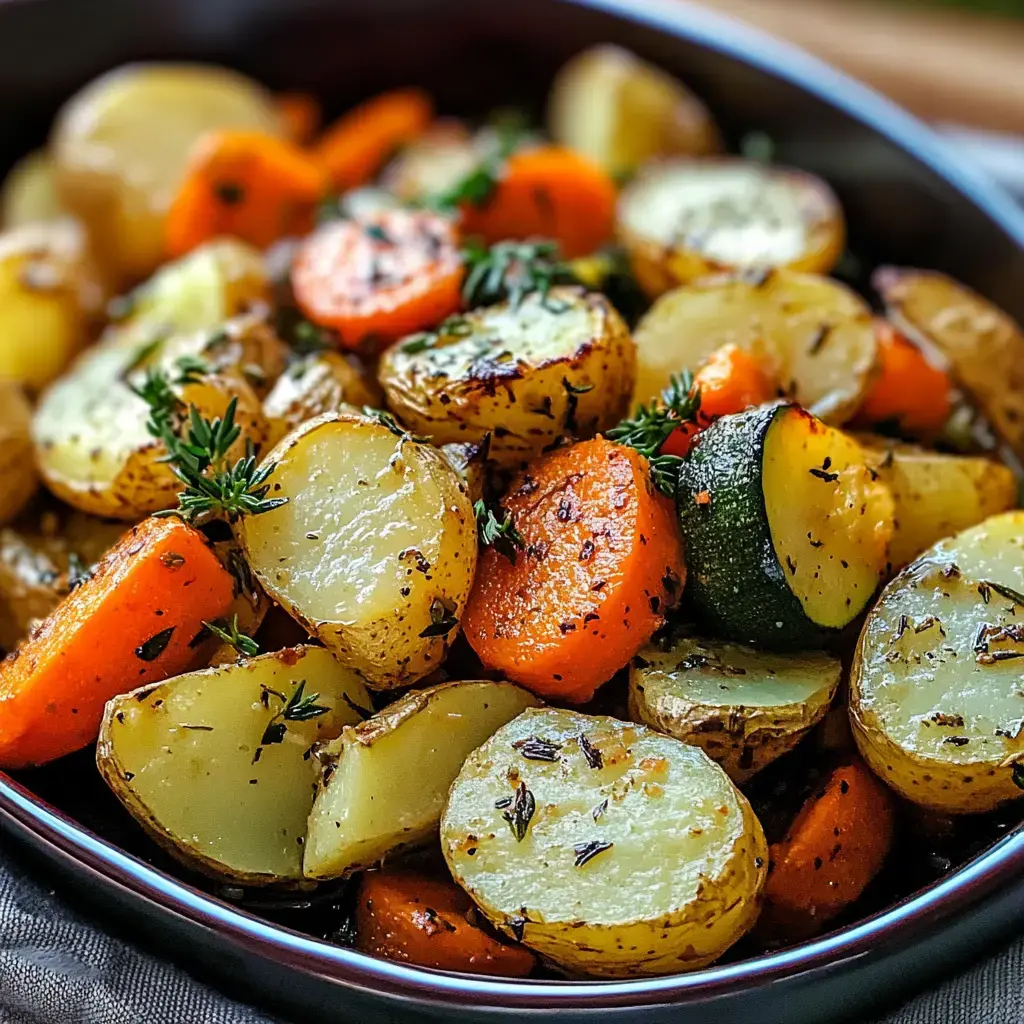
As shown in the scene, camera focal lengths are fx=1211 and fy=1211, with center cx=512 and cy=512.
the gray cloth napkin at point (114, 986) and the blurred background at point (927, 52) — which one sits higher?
the blurred background at point (927, 52)

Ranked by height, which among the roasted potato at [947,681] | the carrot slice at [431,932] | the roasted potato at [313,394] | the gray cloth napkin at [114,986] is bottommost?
the gray cloth napkin at [114,986]

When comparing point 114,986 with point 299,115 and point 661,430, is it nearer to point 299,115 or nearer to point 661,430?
point 661,430

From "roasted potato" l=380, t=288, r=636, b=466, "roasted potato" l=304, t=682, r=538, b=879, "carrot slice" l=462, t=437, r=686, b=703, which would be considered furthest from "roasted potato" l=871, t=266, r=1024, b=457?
"roasted potato" l=304, t=682, r=538, b=879

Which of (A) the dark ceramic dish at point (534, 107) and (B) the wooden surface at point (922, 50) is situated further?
(B) the wooden surface at point (922, 50)

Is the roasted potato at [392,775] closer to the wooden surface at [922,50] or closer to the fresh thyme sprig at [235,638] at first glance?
the fresh thyme sprig at [235,638]

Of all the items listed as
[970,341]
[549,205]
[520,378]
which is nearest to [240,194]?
[549,205]

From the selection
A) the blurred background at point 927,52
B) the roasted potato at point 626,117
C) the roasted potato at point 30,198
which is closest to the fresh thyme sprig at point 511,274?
the roasted potato at point 626,117

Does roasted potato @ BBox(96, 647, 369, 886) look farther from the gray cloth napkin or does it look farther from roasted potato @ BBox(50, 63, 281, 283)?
roasted potato @ BBox(50, 63, 281, 283)

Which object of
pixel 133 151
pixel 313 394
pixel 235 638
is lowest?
pixel 235 638
